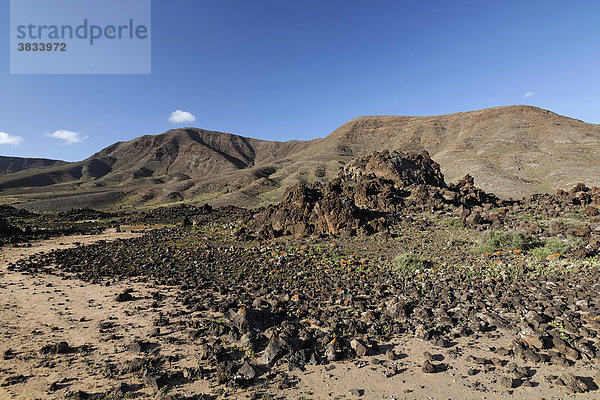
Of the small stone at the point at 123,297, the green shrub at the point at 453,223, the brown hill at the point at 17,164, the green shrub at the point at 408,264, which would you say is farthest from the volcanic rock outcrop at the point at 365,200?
the brown hill at the point at 17,164

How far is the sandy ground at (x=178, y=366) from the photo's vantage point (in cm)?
460

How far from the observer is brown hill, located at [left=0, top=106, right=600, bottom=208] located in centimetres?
5241

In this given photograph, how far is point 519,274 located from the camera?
8727mm

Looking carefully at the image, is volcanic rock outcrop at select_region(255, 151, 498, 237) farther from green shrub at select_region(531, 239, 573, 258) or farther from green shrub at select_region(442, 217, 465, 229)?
green shrub at select_region(531, 239, 573, 258)

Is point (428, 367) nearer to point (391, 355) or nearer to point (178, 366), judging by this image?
point (391, 355)

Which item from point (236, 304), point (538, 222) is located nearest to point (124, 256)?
point (236, 304)

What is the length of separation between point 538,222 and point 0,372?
20.8 metres

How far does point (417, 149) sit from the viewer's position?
102 meters

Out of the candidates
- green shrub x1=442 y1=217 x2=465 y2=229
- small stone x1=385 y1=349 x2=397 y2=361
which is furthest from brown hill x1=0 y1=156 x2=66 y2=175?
small stone x1=385 y1=349 x2=397 y2=361

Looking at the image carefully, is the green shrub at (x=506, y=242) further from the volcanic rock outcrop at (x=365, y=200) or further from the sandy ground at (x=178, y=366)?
the sandy ground at (x=178, y=366)

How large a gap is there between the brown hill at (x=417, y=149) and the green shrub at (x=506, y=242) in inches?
1381

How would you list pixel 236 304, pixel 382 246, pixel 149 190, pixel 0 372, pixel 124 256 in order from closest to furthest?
1. pixel 0 372
2. pixel 236 304
3. pixel 382 246
4. pixel 124 256
5. pixel 149 190

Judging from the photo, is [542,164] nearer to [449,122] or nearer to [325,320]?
[449,122]

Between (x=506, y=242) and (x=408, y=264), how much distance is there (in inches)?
181
